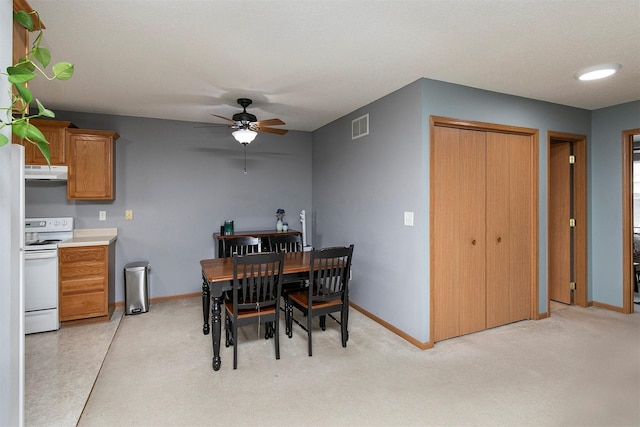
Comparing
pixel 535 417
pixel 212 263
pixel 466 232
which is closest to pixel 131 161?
pixel 212 263

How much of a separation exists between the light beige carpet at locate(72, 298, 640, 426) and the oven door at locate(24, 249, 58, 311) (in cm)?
81

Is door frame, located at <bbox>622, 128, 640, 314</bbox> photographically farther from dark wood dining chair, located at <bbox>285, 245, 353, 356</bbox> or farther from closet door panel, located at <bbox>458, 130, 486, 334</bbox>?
→ dark wood dining chair, located at <bbox>285, 245, 353, 356</bbox>

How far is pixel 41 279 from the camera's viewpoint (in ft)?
11.0

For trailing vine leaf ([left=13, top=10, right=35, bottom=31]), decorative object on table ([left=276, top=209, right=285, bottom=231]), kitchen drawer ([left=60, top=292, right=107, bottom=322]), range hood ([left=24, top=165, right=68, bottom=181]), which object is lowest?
kitchen drawer ([left=60, top=292, right=107, bottom=322])

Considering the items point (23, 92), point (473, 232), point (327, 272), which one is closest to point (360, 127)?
point (473, 232)

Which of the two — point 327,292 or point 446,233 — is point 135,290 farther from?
point 446,233

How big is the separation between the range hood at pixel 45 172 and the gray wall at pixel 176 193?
0.25 metres

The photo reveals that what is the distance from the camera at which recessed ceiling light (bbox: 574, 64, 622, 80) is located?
2707mm

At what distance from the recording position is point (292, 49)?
241 cm

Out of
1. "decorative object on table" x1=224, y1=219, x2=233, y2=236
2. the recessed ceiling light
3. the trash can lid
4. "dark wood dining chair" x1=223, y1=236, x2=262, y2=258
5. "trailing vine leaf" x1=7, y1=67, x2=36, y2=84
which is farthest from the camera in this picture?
"decorative object on table" x1=224, y1=219, x2=233, y2=236

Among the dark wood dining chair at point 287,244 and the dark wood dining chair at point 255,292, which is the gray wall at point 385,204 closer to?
the dark wood dining chair at point 287,244

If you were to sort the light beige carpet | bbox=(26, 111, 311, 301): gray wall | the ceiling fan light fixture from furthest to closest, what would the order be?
bbox=(26, 111, 311, 301): gray wall → the ceiling fan light fixture → the light beige carpet

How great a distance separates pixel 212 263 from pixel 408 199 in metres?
1.92

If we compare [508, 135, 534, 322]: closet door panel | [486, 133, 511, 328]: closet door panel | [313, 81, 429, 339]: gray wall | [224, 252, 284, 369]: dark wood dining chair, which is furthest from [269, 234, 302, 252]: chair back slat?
[508, 135, 534, 322]: closet door panel
